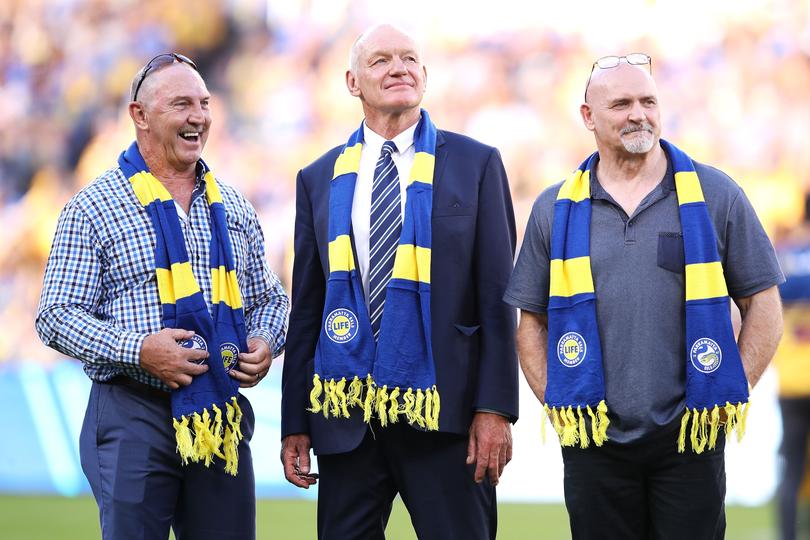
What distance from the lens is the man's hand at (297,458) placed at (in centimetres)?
298

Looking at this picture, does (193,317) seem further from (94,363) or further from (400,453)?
(400,453)

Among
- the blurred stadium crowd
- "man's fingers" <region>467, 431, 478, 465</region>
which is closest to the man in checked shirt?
"man's fingers" <region>467, 431, 478, 465</region>

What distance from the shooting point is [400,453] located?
284 centimetres

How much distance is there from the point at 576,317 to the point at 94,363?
1.19m

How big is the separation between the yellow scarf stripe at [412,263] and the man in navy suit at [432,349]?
5cm

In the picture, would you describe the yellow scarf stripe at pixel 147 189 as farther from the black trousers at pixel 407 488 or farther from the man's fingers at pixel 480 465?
the man's fingers at pixel 480 465

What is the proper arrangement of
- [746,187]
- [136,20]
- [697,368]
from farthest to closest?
[136,20], [746,187], [697,368]

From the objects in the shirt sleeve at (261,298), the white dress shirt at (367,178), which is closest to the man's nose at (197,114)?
the shirt sleeve at (261,298)

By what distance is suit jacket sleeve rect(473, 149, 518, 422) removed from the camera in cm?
281

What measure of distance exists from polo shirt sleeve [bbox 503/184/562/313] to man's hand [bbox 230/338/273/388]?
0.66m

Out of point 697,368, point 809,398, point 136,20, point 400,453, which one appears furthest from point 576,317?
point 136,20

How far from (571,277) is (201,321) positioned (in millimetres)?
928

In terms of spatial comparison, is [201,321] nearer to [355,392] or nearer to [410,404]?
[355,392]

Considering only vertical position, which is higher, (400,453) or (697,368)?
(697,368)
